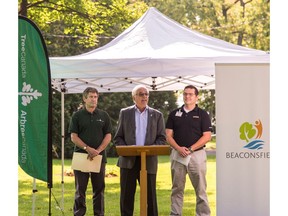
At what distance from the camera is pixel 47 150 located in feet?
29.7

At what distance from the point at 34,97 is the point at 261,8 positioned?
2917 cm

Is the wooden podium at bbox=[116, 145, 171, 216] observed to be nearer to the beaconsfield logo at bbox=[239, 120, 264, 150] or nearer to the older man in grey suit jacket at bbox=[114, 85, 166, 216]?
the older man in grey suit jacket at bbox=[114, 85, 166, 216]

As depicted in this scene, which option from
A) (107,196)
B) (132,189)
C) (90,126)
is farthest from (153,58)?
(107,196)

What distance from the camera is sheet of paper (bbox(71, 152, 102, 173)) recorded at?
10391 millimetres

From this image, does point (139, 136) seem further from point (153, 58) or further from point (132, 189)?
point (153, 58)

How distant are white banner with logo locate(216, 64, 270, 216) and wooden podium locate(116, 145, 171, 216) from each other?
91 centimetres

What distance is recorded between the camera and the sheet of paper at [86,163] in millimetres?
10391

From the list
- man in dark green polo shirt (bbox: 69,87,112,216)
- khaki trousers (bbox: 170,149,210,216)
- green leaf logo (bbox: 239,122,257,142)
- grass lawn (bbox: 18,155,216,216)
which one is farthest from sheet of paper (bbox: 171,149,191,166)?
grass lawn (bbox: 18,155,216,216)

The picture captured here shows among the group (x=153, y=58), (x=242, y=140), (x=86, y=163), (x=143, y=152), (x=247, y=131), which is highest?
(x=153, y=58)

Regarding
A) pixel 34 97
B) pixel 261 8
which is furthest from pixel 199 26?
pixel 34 97

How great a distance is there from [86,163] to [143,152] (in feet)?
4.54

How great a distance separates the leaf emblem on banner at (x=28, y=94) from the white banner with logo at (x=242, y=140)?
224 centimetres

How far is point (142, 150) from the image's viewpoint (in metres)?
9.22
